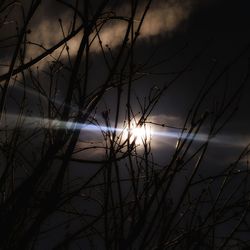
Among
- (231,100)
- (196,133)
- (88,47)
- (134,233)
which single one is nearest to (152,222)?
(134,233)

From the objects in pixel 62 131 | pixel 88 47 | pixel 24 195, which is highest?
pixel 88 47

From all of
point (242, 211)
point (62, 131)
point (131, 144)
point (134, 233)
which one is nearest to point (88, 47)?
point (62, 131)

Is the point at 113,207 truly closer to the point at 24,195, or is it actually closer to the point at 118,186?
the point at 118,186

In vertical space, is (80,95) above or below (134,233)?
above

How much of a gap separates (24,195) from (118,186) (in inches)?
29.6

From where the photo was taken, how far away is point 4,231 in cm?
246

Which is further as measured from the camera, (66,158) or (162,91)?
(162,91)

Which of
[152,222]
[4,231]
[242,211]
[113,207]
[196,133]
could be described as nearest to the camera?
[4,231]

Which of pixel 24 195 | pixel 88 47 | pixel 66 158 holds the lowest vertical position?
pixel 24 195

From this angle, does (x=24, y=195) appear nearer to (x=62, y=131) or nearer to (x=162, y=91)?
(x=62, y=131)

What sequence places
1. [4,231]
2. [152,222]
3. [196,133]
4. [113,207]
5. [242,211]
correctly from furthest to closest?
[242,211], [113,207], [196,133], [152,222], [4,231]

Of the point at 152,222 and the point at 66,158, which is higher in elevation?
the point at 66,158

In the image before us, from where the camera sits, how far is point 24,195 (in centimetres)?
236

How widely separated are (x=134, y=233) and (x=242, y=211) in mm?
1454
